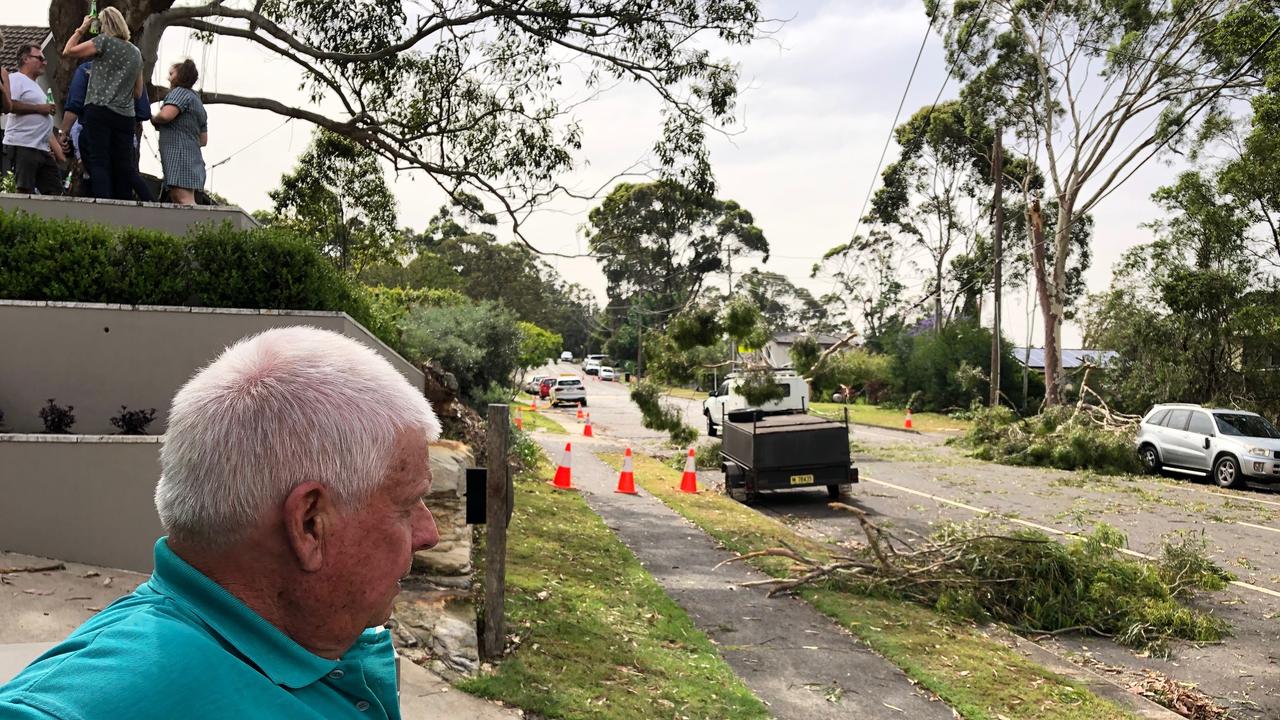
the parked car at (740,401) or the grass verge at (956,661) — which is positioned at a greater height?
the parked car at (740,401)

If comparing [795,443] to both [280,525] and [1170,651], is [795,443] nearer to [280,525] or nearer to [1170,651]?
[1170,651]

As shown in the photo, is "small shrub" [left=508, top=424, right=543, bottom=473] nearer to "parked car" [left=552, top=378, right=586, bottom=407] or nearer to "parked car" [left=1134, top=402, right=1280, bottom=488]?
"parked car" [left=1134, top=402, right=1280, bottom=488]

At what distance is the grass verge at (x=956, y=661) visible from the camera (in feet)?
20.5

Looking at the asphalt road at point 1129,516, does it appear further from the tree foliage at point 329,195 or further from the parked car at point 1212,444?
the tree foliage at point 329,195

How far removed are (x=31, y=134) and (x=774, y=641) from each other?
9.00 metres

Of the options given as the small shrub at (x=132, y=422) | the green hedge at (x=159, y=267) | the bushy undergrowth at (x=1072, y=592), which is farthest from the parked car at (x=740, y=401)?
the small shrub at (x=132, y=422)

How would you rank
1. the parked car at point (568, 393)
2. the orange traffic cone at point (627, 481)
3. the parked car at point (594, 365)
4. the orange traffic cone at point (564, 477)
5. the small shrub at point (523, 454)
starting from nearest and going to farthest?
the orange traffic cone at point (564, 477) < the orange traffic cone at point (627, 481) < the small shrub at point (523, 454) < the parked car at point (568, 393) < the parked car at point (594, 365)

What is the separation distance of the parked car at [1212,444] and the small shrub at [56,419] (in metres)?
20.0

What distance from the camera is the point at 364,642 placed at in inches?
62.1

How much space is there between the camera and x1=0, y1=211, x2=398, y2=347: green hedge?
26.3 feet

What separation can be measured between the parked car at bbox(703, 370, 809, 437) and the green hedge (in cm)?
1168

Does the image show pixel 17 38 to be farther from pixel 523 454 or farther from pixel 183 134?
pixel 183 134

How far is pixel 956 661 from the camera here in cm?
722

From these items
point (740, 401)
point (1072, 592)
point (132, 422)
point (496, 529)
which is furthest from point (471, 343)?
point (1072, 592)
